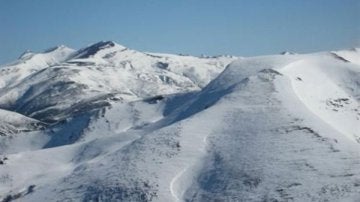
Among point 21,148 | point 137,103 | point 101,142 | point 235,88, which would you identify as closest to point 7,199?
point 101,142

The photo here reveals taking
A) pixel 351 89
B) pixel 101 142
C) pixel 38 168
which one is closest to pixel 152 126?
pixel 101 142

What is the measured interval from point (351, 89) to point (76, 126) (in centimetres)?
7010

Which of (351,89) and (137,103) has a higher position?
(351,89)

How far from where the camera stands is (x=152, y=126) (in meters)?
120

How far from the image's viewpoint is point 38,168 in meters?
96.3

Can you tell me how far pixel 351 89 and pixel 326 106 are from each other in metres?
17.5

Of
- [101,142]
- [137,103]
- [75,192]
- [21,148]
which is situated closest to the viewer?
[75,192]

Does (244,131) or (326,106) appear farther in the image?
(326,106)

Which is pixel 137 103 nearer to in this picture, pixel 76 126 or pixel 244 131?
pixel 76 126

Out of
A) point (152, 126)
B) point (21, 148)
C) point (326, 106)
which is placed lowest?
point (21, 148)

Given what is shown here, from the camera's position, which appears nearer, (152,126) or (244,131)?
(244,131)

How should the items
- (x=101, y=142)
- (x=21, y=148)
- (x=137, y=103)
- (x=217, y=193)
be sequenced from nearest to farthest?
(x=217, y=193)
(x=101, y=142)
(x=21, y=148)
(x=137, y=103)

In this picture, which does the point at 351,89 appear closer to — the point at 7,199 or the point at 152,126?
the point at 152,126

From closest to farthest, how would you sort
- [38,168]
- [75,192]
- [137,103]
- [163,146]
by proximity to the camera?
[75,192], [163,146], [38,168], [137,103]
